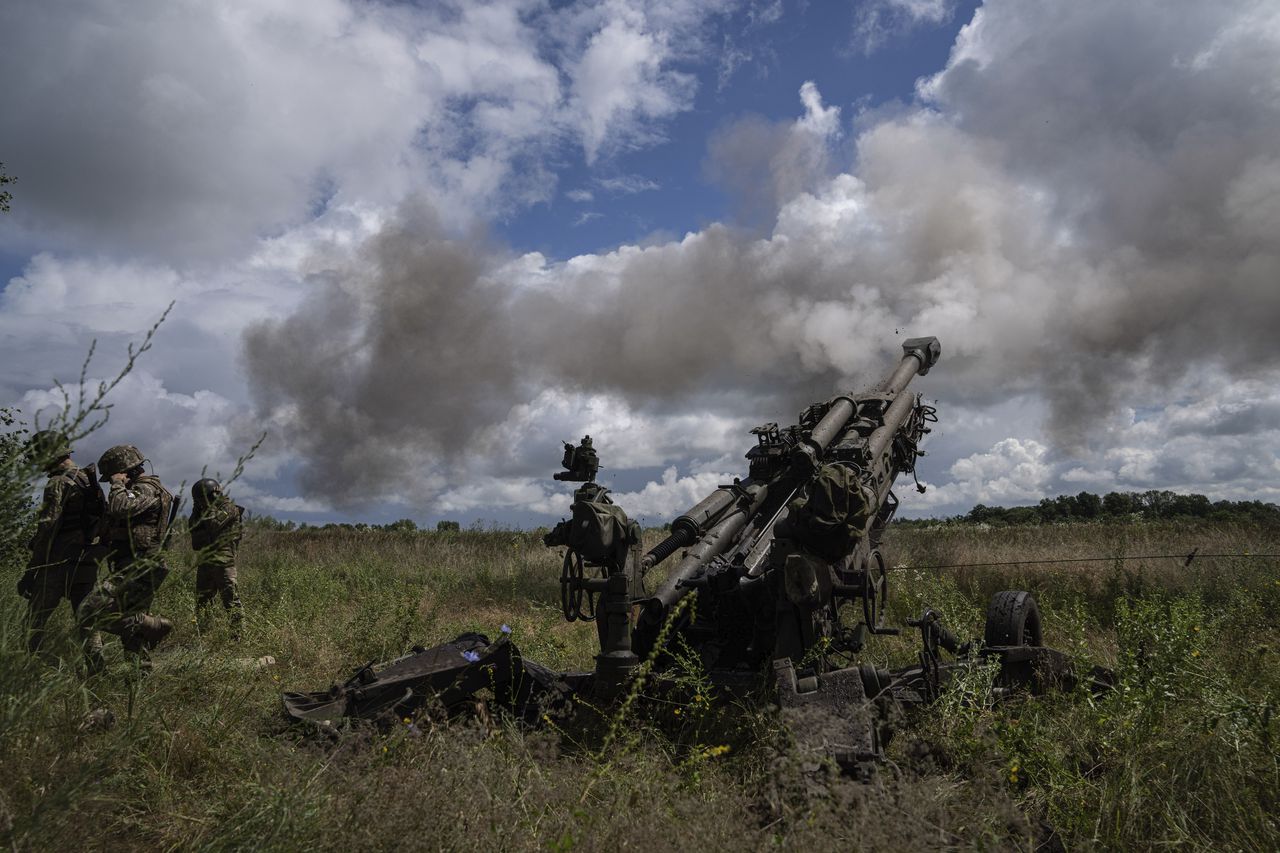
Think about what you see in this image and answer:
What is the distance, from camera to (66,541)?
6.02 meters

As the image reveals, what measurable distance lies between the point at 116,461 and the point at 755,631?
4.96m

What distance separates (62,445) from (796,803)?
10.6 ft

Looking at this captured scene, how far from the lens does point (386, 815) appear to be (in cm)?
303

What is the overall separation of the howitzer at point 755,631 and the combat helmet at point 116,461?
2.60 metres

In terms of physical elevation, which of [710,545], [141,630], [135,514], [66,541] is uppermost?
[135,514]

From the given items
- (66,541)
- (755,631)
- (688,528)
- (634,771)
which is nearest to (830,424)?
(688,528)

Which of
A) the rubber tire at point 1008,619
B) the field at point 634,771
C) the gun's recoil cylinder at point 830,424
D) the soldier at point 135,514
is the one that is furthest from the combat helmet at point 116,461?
the rubber tire at point 1008,619

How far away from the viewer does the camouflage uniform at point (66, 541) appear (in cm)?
576

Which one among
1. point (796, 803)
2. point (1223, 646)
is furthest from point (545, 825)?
point (1223, 646)

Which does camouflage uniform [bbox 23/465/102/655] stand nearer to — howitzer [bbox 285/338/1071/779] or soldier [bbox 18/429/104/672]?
soldier [bbox 18/429/104/672]

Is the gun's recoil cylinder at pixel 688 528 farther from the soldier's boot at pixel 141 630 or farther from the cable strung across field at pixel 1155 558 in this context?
the soldier's boot at pixel 141 630

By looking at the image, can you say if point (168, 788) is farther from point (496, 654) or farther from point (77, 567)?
point (77, 567)

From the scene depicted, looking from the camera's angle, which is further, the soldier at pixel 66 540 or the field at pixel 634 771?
the soldier at pixel 66 540

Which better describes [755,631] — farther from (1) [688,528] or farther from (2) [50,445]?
(2) [50,445]
